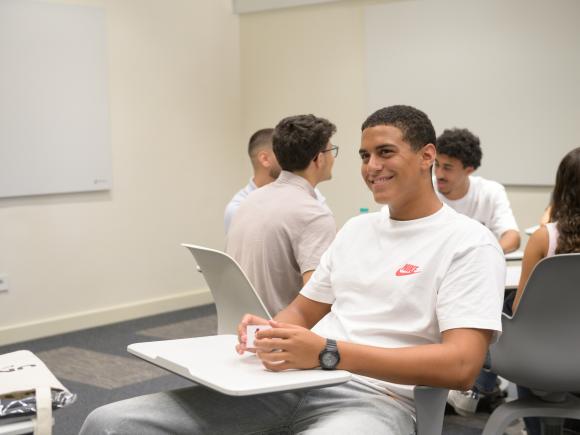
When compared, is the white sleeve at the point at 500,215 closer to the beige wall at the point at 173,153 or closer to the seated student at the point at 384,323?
the beige wall at the point at 173,153

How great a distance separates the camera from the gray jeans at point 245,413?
1814mm

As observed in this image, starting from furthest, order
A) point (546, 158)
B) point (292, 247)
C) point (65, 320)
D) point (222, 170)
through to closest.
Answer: point (222, 170) < point (65, 320) < point (546, 158) < point (292, 247)

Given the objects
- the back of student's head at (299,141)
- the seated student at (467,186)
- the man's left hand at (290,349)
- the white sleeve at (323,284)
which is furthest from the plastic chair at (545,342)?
the seated student at (467,186)

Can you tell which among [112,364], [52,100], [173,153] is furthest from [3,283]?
[173,153]

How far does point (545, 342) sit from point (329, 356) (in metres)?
0.89

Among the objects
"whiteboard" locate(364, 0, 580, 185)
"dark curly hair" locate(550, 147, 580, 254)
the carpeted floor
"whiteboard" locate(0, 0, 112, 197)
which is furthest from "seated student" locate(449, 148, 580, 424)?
"whiteboard" locate(0, 0, 112, 197)

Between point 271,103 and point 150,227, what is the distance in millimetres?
1472

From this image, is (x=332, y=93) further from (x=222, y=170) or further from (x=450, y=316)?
(x=450, y=316)

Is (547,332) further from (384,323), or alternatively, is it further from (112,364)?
(112,364)

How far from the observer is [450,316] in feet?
5.91

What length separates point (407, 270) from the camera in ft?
6.35

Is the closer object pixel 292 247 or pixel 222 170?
pixel 292 247

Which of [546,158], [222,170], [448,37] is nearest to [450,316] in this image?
[546,158]

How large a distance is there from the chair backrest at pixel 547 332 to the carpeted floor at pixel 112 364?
3.23ft
